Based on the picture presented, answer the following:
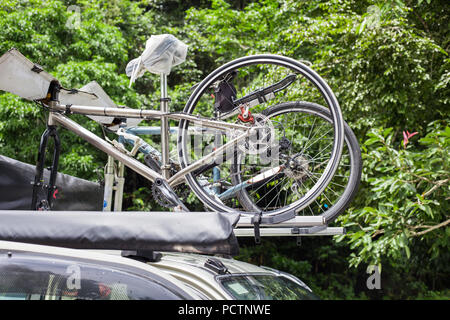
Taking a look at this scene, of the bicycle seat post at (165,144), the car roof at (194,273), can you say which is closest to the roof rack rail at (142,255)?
the car roof at (194,273)

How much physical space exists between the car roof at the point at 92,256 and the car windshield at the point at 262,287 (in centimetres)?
19

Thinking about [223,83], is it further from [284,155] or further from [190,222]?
[190,222]

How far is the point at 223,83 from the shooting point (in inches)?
102

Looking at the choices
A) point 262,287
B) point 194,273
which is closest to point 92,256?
point 194,273

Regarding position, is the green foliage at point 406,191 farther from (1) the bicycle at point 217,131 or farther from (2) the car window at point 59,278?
(2) the car window at point 59,278

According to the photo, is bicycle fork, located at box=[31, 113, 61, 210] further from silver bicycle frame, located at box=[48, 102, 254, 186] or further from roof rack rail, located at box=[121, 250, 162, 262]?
roof rack rail, located at box=[121, 250, 162, 262]

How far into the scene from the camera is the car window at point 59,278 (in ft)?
4.85

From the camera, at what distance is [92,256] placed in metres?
1.51

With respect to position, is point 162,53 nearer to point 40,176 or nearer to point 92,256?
point 40,176

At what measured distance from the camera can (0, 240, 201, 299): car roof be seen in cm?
150

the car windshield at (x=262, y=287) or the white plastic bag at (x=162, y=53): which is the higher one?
the white plastic bag at (x=162, y=53)

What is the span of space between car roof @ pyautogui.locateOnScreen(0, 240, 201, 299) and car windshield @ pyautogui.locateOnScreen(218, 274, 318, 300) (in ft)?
0.63
